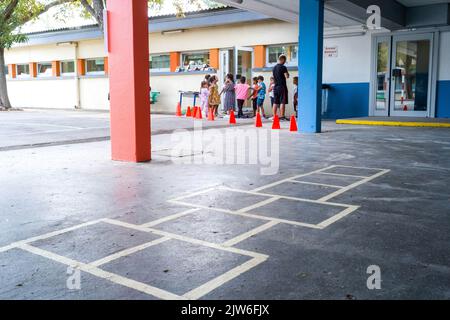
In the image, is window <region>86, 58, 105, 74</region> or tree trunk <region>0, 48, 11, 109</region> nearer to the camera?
tree trunk <region>0, 48, 11, 109</region>

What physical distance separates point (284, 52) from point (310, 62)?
6581 mm

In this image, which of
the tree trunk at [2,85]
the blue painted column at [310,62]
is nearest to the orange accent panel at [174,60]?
the tree trunk at [2,85]

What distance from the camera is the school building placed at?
1483 cm

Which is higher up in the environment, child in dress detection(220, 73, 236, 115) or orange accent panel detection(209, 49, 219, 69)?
orange accent panel detection(209, 49, 219, 69)

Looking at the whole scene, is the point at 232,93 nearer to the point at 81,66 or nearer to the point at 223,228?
the point at 81,66

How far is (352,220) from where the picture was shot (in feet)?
13.3

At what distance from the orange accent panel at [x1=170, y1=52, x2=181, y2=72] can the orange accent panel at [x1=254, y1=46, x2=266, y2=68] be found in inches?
160

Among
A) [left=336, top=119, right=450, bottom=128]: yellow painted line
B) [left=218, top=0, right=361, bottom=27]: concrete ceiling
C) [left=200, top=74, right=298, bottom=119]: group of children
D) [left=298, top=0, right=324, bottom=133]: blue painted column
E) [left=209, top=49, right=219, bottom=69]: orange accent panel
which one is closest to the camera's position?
[left=298, top=0, right=324, bottom=133]: blue painted column

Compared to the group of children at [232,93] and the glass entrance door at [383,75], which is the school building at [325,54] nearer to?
the glass entrance door at [383,75]

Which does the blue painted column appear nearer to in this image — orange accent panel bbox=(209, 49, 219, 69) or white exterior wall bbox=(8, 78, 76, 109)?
orange accent panel bbox=(209, 49, 219, 69)

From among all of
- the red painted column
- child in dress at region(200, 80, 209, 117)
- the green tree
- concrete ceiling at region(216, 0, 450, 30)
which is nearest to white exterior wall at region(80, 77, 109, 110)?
the green tree

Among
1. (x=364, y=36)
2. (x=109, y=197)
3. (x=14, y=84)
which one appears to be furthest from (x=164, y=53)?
(x=109, y=197)

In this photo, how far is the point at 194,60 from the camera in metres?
20.4
